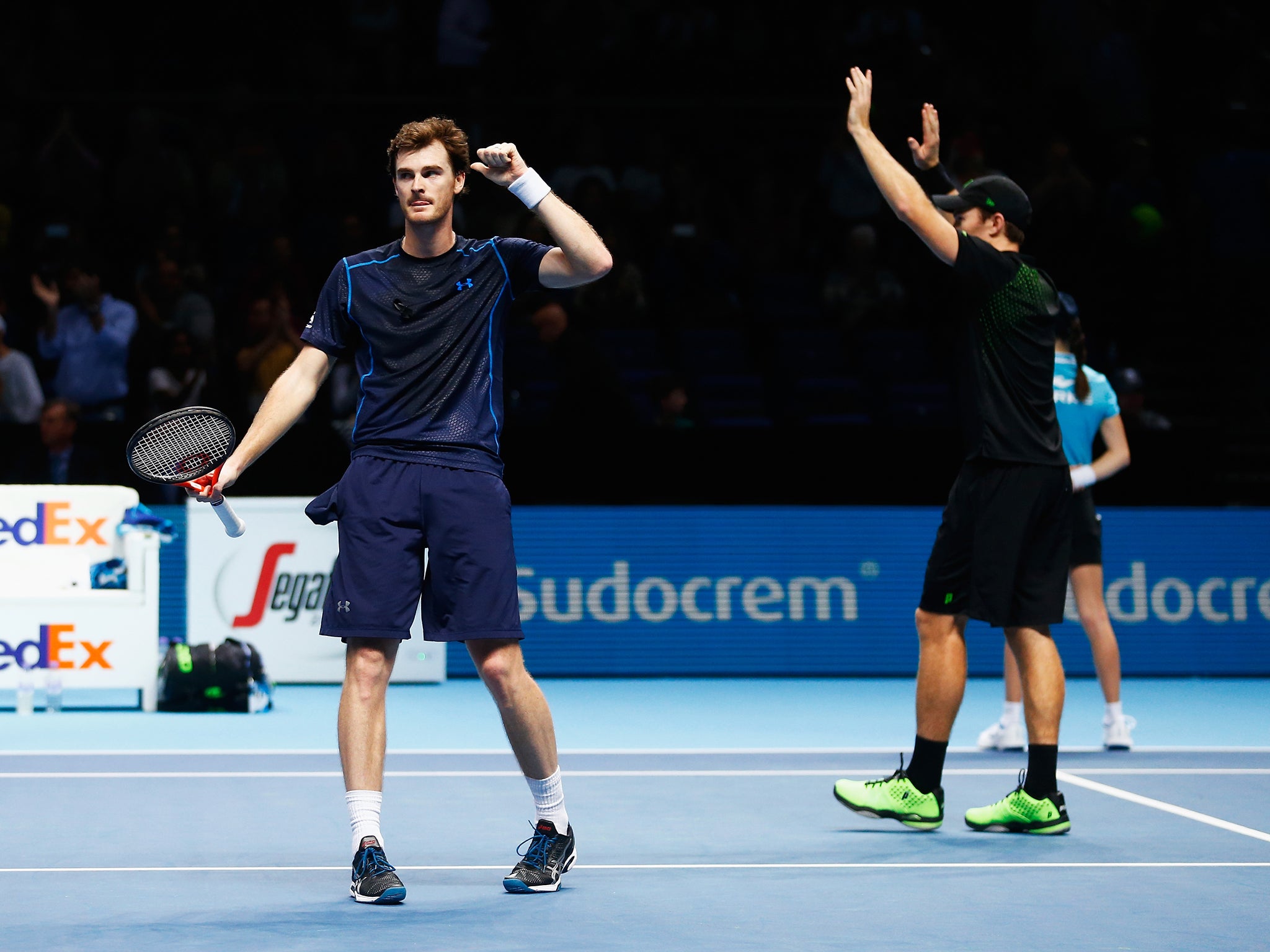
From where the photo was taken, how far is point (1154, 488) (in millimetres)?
12070

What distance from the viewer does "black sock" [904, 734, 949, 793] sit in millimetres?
5789

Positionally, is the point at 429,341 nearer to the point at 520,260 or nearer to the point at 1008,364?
the point at 520,260

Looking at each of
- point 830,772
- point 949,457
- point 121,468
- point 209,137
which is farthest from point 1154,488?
point 209,137

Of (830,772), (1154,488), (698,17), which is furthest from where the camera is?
(698,17)

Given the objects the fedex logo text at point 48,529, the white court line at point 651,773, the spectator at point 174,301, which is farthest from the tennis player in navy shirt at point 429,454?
the spectator at point 174,301

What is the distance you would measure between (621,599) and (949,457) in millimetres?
2355

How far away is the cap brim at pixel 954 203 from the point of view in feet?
19.6

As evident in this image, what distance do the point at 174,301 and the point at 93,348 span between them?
836 millimetres

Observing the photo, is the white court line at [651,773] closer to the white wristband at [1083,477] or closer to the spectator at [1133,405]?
the white wristband at [1083,477]

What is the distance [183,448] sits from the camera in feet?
15.8

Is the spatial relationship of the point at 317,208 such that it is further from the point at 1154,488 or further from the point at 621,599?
the point at 1154,488

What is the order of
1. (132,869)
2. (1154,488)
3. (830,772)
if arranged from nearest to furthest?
(132,869), (830,772), (1154,488)

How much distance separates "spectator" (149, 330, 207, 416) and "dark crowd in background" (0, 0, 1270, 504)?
1.1 inches

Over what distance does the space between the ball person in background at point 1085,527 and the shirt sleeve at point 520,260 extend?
3.46 meters
